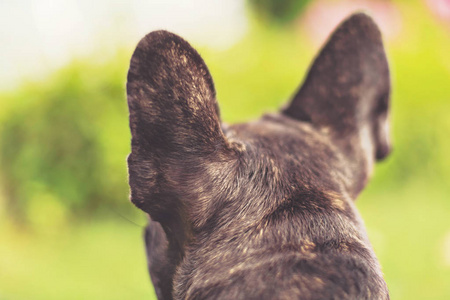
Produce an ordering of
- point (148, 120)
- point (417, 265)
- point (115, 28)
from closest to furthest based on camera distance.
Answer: point (148, 120)
point (417, 265)
point (115, 28)

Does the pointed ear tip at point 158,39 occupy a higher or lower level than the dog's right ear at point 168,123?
higher

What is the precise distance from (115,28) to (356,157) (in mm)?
3679

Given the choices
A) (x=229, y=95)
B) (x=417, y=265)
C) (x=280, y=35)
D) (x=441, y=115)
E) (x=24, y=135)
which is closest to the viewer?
(x=417, y=265)

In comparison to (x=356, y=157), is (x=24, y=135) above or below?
below

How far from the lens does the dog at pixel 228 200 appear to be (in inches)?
32.5

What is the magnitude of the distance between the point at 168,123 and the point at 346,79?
647mm

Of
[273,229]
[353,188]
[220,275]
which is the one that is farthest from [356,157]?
[220,275]

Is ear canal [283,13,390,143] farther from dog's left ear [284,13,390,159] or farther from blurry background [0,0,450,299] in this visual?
blurry background [0,0,450,299]

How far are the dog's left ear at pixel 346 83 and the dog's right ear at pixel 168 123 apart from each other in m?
0.47

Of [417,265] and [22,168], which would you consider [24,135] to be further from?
[417,265]

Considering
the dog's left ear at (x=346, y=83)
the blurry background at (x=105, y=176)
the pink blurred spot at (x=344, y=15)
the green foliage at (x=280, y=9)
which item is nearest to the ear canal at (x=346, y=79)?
the dog's left ear at (x=346, y=83)

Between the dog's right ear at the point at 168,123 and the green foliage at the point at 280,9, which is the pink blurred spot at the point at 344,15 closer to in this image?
the green foliage at the point at 280,9

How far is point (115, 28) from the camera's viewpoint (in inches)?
175

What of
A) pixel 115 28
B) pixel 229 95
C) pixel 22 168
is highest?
pixel 115 28
